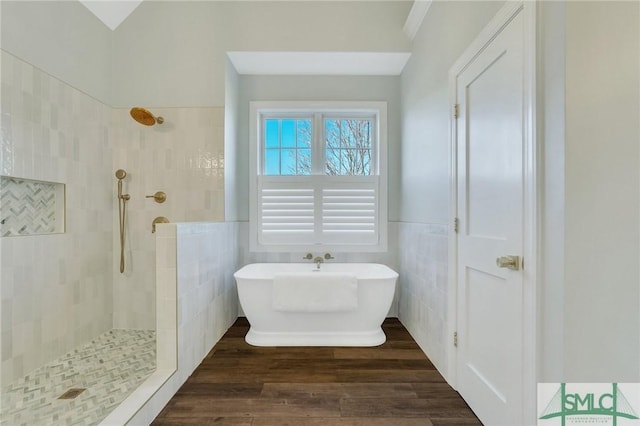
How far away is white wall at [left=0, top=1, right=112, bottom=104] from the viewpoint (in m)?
1.96

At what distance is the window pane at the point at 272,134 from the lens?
3359mm

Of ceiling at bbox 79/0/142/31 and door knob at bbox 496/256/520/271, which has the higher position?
ceiling at bbox 79/0/142/31

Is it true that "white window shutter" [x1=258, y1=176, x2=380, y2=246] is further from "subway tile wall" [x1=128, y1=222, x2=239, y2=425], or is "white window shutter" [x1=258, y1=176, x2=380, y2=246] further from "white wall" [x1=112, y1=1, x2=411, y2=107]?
"white wall" [x1=112, y1=1, x2=411, y2=107]

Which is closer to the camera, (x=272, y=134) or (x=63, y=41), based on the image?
(x=63, y=41)

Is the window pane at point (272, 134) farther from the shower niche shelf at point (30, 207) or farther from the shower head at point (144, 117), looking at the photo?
the shower niche shelf at point (30, 207)

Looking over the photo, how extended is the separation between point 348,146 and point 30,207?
266 centimetres

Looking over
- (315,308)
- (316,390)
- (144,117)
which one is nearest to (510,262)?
(316,390)

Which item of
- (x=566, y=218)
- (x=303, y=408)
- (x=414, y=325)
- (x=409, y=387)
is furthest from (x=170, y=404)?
(x=566, y=218)

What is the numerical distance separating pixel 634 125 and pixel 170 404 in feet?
7.92

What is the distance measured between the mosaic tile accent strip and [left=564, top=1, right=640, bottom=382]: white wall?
2113 mm

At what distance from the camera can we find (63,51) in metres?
2.31

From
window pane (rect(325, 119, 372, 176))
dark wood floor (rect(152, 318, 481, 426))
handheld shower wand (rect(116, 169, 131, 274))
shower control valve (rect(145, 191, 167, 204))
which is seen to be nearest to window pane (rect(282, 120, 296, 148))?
window pane (rect(325, 119, 372, 176))

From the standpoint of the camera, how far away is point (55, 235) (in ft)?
7.33

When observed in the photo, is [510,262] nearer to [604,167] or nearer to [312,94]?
[604,167]
